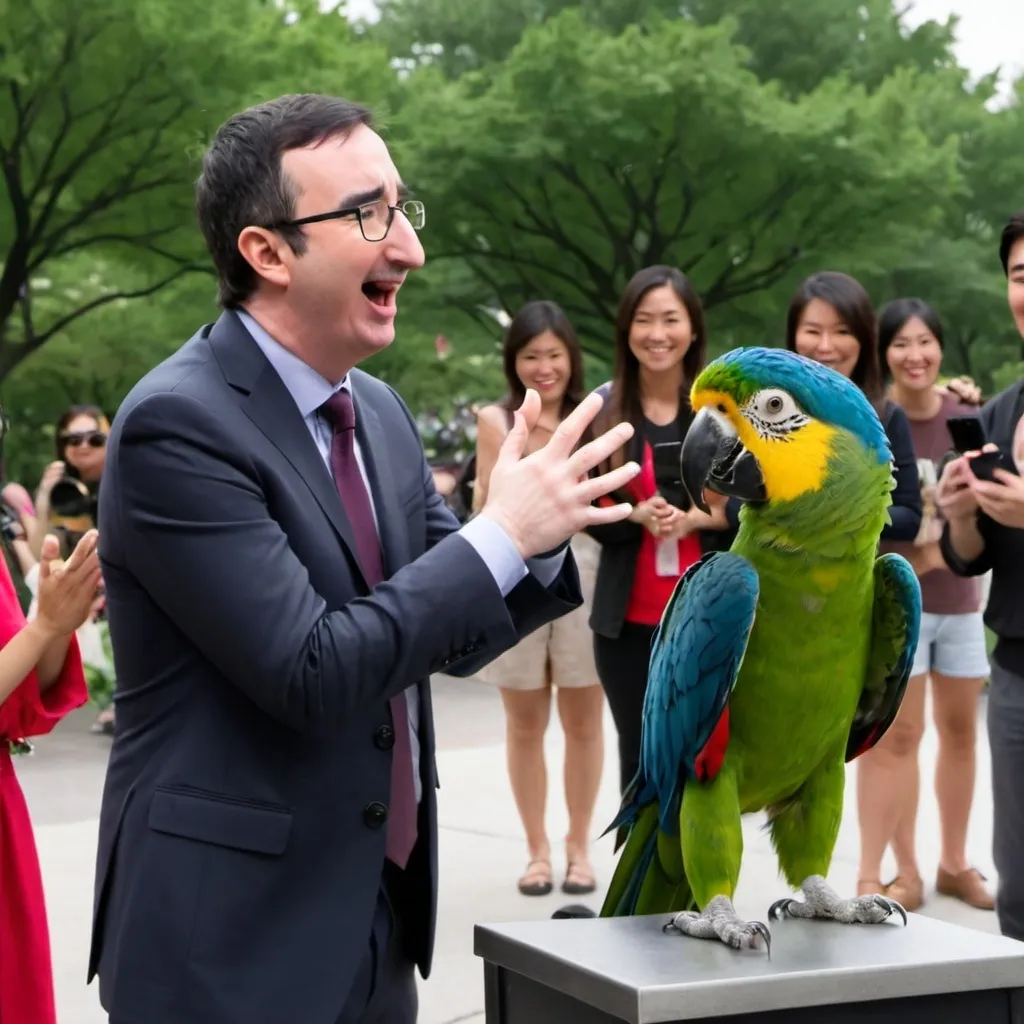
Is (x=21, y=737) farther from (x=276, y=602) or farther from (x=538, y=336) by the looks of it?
(x=538, y=336)

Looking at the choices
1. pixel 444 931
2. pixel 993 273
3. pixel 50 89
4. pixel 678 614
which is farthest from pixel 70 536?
pixel 993 273

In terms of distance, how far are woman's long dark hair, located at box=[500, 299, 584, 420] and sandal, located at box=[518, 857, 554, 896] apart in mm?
1635

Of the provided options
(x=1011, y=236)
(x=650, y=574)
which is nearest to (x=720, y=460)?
(x=1011, y=236)

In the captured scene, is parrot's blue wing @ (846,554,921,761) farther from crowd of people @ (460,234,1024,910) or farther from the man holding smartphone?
crowd of people @ (460,234,1024,910)

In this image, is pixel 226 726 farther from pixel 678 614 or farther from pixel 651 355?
pixel 651 355

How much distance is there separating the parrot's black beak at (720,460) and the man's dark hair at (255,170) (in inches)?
25.4

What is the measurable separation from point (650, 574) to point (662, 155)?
15897 mm

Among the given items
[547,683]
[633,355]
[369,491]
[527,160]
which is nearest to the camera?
[369,491]

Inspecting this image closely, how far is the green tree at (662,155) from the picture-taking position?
18672 millimetres

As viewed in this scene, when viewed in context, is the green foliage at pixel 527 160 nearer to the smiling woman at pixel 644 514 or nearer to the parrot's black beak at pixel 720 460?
the smiling woman at pixel 644 514

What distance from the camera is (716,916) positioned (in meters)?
2.00

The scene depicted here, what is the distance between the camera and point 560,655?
5.29m

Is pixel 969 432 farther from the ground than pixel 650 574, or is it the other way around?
pixel 969 432

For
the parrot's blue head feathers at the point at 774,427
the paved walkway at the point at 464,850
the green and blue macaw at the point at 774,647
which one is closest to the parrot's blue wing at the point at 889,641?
the green and blue macaw at the point at 774,647
